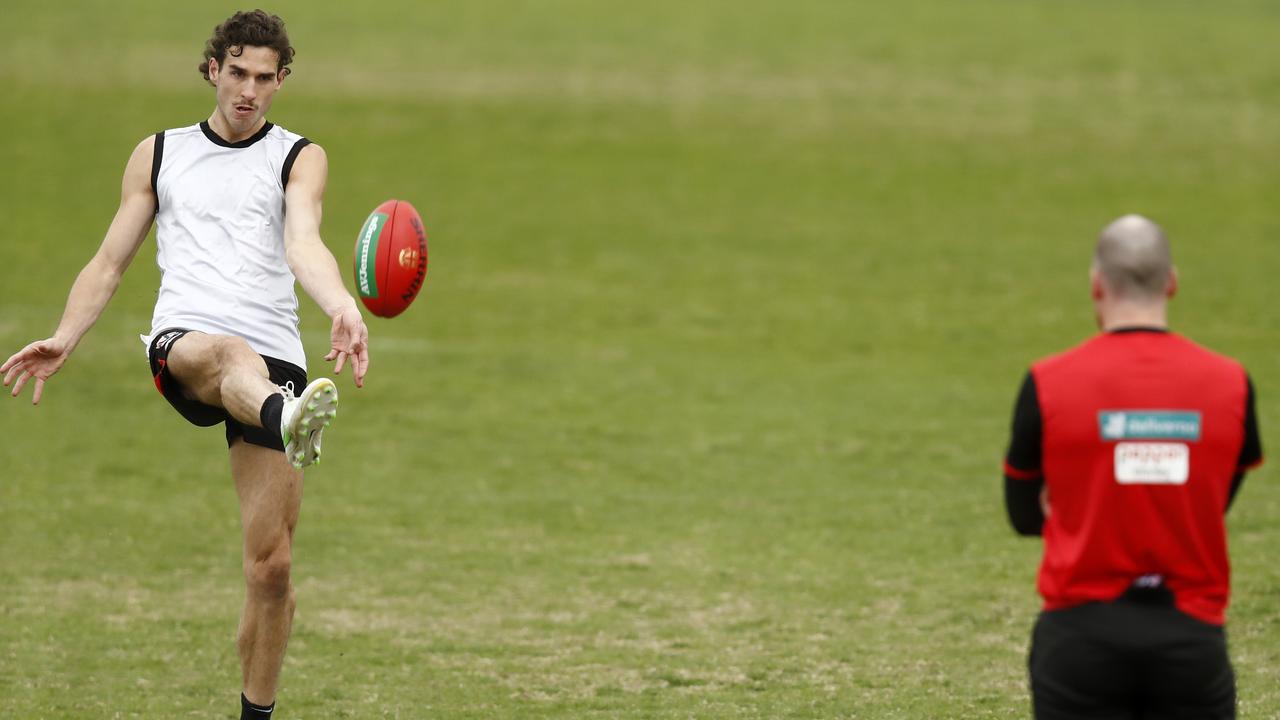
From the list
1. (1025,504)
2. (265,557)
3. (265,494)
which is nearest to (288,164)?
(265,494)

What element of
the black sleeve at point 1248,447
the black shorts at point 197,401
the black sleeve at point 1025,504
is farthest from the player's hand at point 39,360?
the black sleeve at point 1248,447

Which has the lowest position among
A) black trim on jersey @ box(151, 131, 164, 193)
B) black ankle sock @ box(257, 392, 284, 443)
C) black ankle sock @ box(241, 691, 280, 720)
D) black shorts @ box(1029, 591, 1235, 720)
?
black ankle sock @ box(241, 691, 280, 720)

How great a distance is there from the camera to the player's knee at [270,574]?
6461mm

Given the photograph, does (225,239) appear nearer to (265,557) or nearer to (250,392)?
(250,392)

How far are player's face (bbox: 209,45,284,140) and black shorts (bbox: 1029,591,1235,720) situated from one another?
389 cm

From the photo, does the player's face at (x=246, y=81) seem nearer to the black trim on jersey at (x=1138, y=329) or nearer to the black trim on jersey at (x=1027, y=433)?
the black trim on jersey at (x=1027, y=433)

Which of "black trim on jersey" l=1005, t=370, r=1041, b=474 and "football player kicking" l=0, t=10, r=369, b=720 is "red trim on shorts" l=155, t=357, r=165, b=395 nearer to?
"football player kicking" l=0, t=10, r=369, b=720

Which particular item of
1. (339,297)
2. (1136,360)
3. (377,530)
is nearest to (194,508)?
(377,530)

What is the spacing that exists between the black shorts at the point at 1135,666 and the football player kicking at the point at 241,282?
115 inches

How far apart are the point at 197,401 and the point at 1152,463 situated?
384 centimetres

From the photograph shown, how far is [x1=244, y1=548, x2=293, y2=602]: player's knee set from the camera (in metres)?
6.46

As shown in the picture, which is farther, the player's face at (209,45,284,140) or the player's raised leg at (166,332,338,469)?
the player's face at (209,45,284,140)

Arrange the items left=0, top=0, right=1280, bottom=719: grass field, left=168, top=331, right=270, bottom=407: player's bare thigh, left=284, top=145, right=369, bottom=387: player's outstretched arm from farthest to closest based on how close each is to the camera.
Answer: left=0, top=0, right=1280, bottom=719: grass field < left=168, top=331, right=270, bottom=407: player's bare thigh < left=284, top=145, right=369, bottom=387: player's outstretched arm

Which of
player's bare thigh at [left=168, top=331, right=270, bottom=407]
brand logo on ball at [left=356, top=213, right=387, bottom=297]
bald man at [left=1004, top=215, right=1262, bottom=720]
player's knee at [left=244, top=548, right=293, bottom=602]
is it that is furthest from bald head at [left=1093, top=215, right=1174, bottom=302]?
brand logo on ball at [left=356, top=213, right=387, bottom=297]
